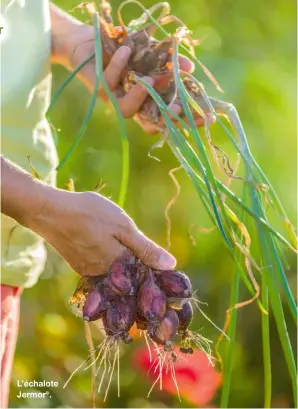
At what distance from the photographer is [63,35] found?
1265mm

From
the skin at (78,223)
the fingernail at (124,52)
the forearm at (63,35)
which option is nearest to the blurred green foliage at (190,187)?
the forearm at (63,35)

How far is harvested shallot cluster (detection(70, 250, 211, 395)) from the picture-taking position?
84 cm

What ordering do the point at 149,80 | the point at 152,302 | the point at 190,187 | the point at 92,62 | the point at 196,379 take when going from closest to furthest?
1. the point at 152,302
2. the point at 149,80
3. the point at 92,62
4. the point at 196,379
5. the point at 190,187

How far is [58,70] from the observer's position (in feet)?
7.18

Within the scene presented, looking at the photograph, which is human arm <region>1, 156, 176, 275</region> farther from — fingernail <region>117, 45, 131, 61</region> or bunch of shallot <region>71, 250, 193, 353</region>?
fingernail <region>117, 45, 131, 61</region>

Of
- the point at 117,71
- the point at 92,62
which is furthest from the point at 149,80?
the point at 92,62

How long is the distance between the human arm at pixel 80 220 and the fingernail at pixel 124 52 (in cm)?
34

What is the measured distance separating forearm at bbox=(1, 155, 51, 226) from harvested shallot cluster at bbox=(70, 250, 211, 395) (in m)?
0.10

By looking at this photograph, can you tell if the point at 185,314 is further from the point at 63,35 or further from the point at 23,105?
the point at 63,35

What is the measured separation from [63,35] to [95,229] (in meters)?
0.50

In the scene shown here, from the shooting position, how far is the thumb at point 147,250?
853 mm

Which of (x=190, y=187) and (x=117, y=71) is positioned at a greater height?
(x=117, y=71)

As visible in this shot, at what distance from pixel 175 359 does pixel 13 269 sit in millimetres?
378

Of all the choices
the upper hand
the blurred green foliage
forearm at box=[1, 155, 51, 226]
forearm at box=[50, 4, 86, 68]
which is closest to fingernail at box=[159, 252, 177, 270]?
forearm at box=[1, 155, 51, 226]
